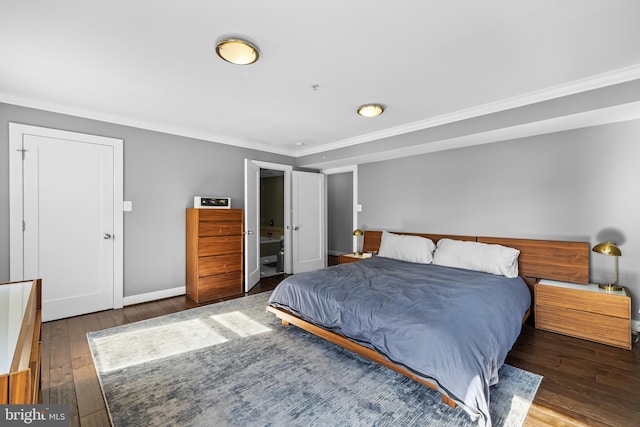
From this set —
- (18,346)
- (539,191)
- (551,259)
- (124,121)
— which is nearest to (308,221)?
(124,121)

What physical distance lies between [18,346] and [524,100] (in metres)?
3.93

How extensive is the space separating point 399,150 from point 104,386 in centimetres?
401

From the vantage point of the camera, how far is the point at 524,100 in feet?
9.52

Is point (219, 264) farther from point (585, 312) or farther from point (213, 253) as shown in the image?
point (585, 312)

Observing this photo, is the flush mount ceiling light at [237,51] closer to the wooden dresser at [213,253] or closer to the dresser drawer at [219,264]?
the wooden dresser at [213,253]

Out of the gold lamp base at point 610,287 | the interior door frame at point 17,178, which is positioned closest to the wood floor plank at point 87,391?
the interior door frame at point 17,178

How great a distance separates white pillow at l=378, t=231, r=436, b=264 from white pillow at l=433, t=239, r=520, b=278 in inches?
5.4

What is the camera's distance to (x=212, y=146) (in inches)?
177

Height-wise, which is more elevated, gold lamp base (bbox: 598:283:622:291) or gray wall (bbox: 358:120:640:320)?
gray wall (bbox: 358:120:640:320)

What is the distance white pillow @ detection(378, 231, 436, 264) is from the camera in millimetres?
3896

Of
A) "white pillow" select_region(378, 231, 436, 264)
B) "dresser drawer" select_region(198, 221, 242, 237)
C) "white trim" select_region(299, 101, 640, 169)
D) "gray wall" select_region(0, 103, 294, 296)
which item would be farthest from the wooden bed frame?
"gray wall" select_region(0, 103, 294, 296)

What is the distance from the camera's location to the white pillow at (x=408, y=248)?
153 inches

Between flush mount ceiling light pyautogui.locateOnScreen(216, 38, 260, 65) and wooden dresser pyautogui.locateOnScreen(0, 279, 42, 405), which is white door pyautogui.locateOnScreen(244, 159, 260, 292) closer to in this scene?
flush mount ceiling light pyautogui.locateOnScreen(216, 38, 260, 65)

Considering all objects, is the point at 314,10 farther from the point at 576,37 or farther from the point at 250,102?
the point at 576,37
